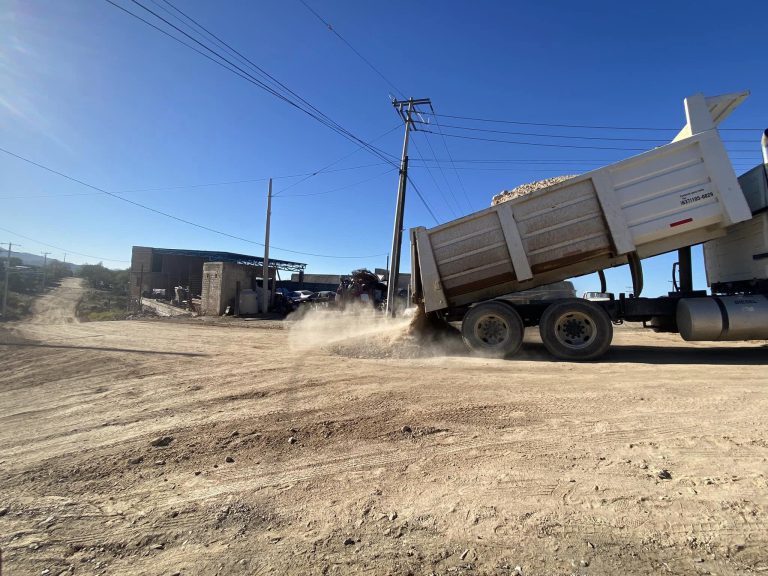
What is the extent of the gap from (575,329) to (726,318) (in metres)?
2.60

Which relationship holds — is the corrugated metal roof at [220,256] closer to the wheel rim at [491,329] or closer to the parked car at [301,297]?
the parked car at [301,297]

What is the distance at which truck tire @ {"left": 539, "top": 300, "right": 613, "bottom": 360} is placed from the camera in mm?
7980

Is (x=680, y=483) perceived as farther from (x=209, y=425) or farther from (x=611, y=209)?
(x=611, y=209)

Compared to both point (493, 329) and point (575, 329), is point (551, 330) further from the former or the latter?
point (493, 329)

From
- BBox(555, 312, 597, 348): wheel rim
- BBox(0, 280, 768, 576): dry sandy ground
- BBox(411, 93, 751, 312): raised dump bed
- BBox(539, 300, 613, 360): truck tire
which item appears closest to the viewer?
BBox(0, 280, 768, 576): dry sandy ground

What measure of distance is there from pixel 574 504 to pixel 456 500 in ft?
2.30

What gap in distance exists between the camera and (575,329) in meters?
8.25

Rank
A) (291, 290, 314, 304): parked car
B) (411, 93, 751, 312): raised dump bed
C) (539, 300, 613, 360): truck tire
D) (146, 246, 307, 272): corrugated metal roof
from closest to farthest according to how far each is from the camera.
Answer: (411, 93, 751, 312): raised dump bed, (539, 300, 613, 360): truck tire, (291, 290, 314, 304): parked car, (146, 246, 307, 272): corrugated metal roof

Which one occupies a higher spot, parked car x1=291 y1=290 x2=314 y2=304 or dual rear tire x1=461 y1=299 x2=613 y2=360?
parked car x1=291 y1=290 x2=314 y2=304

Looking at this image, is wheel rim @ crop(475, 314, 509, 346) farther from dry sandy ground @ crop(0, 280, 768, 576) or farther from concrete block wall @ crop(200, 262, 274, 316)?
concrete block wall @ crop(200, 262, 274, 316)

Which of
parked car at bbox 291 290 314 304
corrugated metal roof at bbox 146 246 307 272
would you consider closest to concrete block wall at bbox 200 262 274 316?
parked car at bbox 291 290 314 304

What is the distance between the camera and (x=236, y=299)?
23.4 meters

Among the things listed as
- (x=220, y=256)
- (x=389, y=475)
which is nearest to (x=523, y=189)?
(x=389, y=475)

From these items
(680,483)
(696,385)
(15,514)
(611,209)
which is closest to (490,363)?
(696,385)
